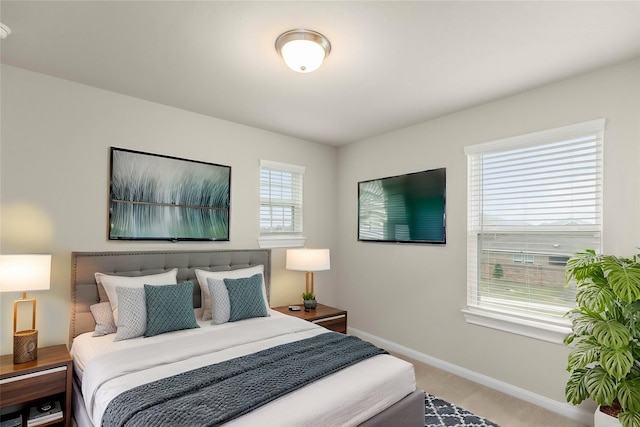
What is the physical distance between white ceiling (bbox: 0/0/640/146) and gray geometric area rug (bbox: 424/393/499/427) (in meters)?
2.70

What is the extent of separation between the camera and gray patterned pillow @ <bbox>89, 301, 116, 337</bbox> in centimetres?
259

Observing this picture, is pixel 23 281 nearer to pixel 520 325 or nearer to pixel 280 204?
pixel 280 204

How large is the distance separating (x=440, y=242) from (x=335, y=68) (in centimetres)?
212

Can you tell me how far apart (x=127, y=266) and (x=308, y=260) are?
5.96ft

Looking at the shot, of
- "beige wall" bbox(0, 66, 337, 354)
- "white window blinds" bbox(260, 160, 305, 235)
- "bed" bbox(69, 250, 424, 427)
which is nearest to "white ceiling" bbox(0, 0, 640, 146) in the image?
"beige wall" bbox(0, 66, 337, 354)

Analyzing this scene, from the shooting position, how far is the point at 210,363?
2037mm

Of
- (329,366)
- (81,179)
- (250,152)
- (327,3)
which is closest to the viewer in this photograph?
(327,3)

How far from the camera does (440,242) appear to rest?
352 centimetres

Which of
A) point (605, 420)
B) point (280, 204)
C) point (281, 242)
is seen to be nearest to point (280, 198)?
point (280, 204)

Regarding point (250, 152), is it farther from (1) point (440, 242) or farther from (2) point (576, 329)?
(2) point (576, 329)

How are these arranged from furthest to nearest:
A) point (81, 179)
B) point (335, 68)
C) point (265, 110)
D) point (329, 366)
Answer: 1. point (265, 110)
2. point (81, 179)
3. point (335, 68)
4. point (329, 366)

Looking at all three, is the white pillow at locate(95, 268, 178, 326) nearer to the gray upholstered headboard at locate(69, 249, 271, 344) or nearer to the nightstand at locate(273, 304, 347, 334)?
the gray upholstered headboard at locate(69, 249, 271, 344)

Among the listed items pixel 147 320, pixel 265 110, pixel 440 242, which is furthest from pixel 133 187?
pixel 440 242

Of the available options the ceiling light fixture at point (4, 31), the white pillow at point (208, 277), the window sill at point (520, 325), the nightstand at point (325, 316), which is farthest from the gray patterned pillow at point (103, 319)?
the window sill at point (520, 325)
